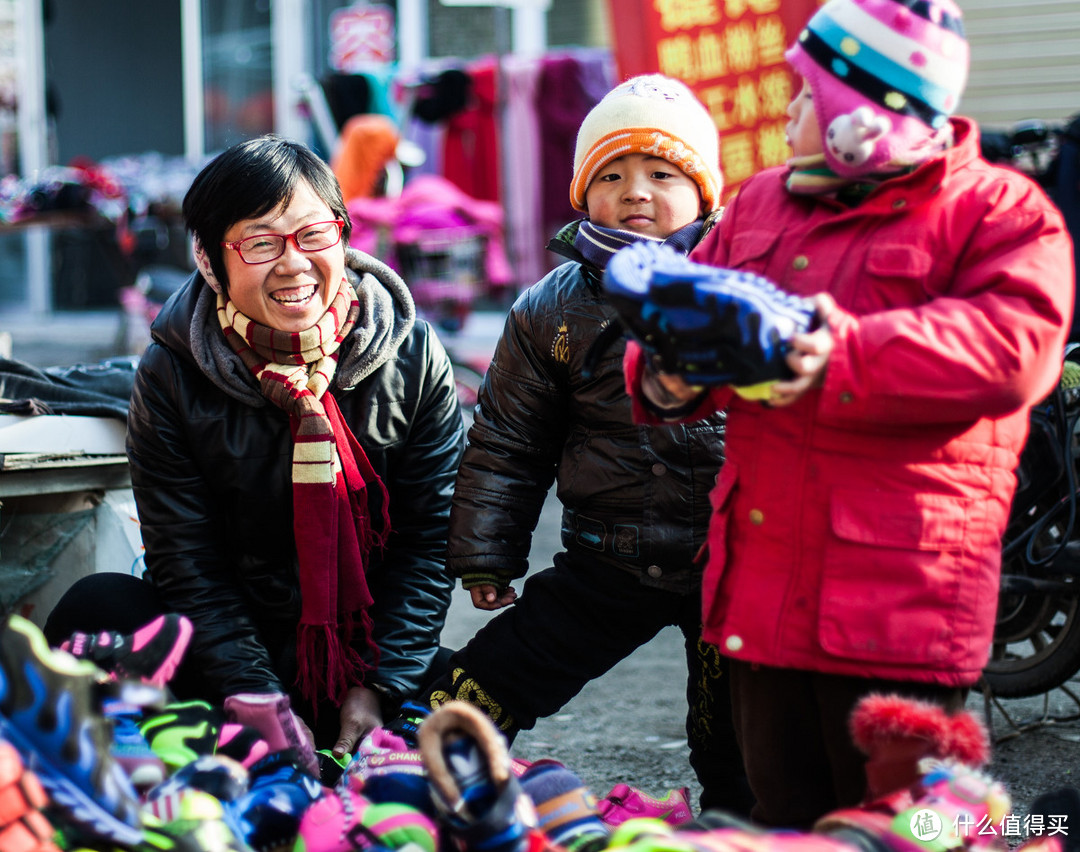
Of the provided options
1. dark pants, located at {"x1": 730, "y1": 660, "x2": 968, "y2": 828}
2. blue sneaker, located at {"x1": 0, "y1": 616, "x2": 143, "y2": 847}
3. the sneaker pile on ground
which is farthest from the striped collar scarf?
blue sneaker, located at {"x1": 0, "y1": 616, "x2": 143, "y2": 847}

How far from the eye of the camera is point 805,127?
1.88m

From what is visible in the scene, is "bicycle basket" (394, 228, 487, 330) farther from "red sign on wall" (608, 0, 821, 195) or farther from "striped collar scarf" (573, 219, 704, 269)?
"striped collar scarf" (573, 219, 704, 269)

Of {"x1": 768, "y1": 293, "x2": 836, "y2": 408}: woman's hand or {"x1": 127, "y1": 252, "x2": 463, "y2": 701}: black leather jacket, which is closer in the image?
{"x1": 768, "y1": 293, "x2": 836, "y2": 408}: woman's hand

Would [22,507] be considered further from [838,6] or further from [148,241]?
[148,241]

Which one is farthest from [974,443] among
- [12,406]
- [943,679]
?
[12,406]

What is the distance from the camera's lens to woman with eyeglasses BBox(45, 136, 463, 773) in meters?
2.58

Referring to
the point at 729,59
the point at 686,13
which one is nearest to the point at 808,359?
the point at 729,59

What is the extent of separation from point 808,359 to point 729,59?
5951mm

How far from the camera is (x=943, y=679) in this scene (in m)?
1.83

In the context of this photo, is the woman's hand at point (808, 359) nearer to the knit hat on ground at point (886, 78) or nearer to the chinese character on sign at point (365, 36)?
the knit hat on ground at point (886, 78)

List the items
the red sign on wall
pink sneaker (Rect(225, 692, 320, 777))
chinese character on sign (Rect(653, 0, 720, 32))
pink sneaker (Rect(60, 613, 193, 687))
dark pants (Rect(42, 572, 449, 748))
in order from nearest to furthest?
pink sneaker (Rect(60, 613, 193, 687)) < pink sneaker (Rect(225, 692, 320, 777)) < dark pants (Rect(42, 572, 449, 748)) < the red sign on wall < chinese character on sign (Rect(653, 0, 720, 32))

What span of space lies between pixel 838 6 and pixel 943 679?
101 cm

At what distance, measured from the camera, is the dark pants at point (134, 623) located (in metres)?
2.57

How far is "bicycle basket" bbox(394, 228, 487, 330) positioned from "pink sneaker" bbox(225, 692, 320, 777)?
5051 millimetres
